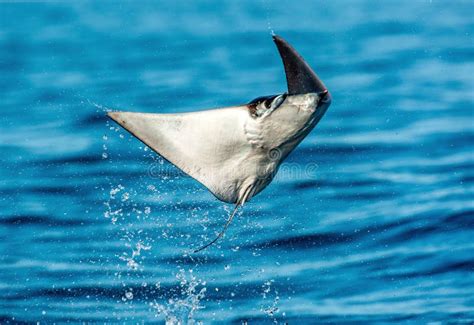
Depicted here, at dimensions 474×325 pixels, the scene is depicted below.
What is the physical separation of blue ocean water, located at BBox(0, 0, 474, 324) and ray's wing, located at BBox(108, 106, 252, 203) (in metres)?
1.42

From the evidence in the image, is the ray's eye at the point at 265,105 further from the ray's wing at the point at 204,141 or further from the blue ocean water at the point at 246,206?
the blue ocean water at the point at 246,206

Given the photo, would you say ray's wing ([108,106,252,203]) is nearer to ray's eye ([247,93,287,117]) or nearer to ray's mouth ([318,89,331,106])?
ray's eye ([247,93,287,117])

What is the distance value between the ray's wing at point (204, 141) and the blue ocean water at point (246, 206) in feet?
4.65

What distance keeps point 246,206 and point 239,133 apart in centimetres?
280

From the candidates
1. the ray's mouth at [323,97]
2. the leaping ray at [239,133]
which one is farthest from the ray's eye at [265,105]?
the ray's mouth at [323,97]

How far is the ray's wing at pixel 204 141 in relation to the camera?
3701 millimetres

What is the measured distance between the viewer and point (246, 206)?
21.3 feet

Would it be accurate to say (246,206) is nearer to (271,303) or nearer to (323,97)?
(271,303)

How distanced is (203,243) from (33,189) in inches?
68.6

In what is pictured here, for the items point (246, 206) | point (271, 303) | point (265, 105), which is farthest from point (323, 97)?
point (246, 206)

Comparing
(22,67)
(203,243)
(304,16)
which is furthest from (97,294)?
(304,16)

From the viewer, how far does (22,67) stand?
456 inches

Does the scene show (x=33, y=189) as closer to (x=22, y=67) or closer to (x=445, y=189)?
(x=445, y=189)

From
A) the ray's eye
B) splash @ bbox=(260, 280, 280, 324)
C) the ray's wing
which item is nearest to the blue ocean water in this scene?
splash @ bbox=(260, 280, 280, 324)
